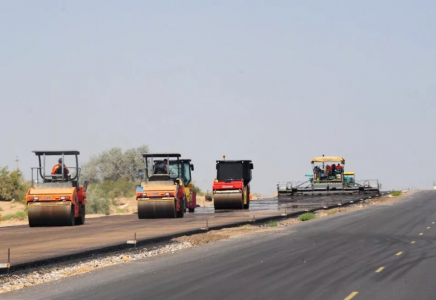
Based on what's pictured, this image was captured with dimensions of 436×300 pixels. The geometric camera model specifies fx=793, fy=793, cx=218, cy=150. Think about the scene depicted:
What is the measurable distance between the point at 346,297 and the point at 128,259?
9737 millimetres

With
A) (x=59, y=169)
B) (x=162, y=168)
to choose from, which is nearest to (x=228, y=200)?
(x=162, y=168)

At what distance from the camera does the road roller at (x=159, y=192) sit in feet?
132

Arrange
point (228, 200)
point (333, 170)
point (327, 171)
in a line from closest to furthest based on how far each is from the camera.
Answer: point (228, 200), point (333, 170), point (327, 171)

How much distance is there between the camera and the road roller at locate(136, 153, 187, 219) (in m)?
40.2

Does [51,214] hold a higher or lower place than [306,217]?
higher

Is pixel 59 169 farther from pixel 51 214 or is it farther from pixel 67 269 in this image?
pixel 67 269

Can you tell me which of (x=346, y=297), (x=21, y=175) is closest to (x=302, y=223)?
(x=346, y=297)

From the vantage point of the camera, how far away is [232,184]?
51.8m

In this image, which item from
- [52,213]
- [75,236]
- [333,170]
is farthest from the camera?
[333,170]

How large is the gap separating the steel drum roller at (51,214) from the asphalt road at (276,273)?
857cm

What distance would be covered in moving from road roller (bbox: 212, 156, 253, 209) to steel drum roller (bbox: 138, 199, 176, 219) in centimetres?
1087

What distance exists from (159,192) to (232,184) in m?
12.4

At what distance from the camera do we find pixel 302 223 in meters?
40.4

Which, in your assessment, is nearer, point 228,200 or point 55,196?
point 55,196
